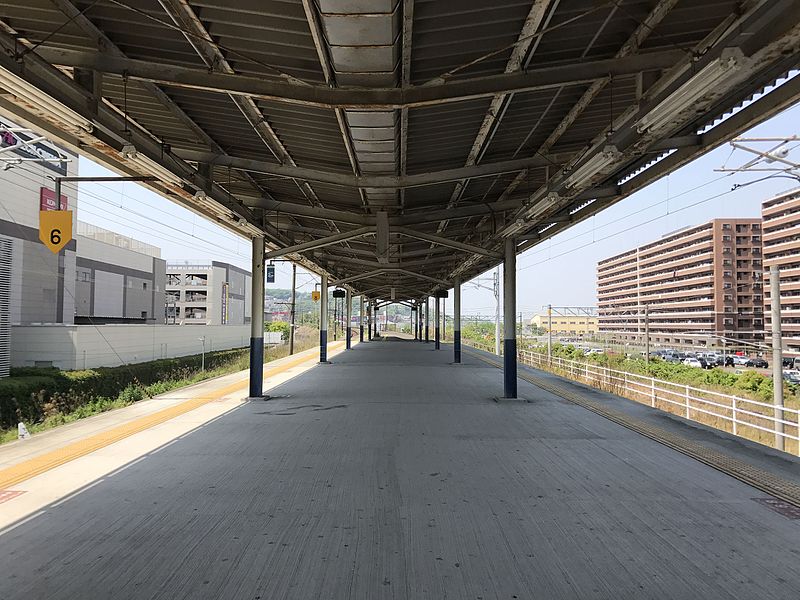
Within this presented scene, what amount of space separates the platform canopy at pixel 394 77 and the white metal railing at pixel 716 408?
15.1 ft

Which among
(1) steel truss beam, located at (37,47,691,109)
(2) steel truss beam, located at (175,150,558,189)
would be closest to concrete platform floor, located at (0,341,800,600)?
(1) steel truss beam, located at (37,47,691,109)

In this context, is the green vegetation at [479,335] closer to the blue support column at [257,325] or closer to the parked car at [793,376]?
the parked car at [793,376]

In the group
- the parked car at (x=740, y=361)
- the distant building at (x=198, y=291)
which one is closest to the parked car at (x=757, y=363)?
the parked car at (x=740, y=361)

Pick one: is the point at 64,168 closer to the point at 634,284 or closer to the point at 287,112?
the point at 287,112

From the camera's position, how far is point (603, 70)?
5.49 m

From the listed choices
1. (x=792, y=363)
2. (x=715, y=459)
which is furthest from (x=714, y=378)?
(x=715, y=459)

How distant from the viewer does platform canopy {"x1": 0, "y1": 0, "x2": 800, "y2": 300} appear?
4609 mm

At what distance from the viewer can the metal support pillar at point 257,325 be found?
11.9m

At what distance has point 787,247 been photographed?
31.8 metres

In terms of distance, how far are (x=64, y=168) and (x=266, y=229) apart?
27.3 meters

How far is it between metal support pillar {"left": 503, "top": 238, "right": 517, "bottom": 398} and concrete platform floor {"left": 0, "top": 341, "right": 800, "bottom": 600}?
3842 millimetres

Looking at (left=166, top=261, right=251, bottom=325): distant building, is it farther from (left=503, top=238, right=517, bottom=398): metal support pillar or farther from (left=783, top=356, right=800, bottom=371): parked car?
(left=503, top=238, right=517, bottom=398): metal support pillar

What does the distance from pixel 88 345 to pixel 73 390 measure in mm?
3589

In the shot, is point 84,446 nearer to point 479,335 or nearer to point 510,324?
point 510,324
